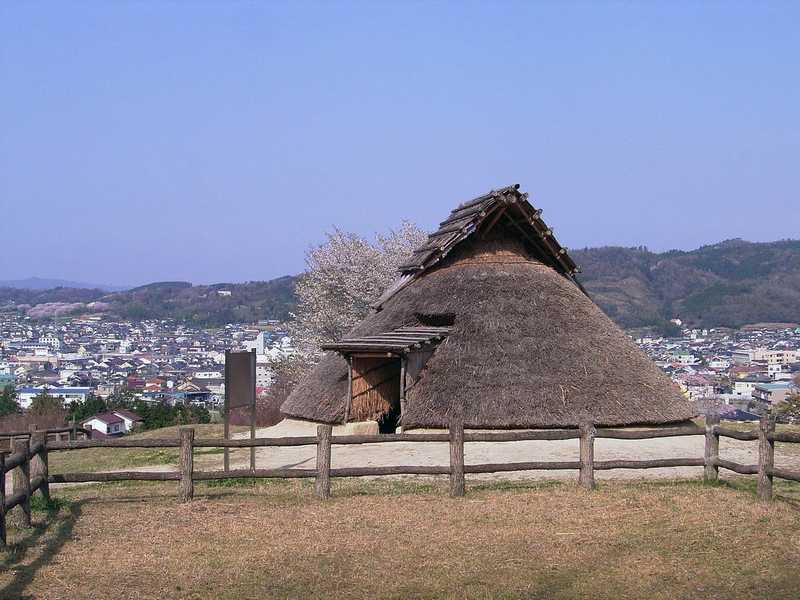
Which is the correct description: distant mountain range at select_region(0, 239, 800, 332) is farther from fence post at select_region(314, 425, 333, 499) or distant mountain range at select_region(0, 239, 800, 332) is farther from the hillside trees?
fence post at select_region(314, 425, 333, 499)

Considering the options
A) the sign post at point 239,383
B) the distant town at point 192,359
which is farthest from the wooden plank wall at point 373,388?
the distant town at point 192,359

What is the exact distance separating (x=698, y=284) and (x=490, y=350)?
97966 mm

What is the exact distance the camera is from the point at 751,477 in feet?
53.8

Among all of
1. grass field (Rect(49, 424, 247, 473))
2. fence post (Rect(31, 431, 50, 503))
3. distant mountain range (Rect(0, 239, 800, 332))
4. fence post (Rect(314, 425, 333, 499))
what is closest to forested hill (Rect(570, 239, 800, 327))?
distant mountain range (Rect(0, 239, 800, 332))

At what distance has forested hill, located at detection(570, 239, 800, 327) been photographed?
10569cm

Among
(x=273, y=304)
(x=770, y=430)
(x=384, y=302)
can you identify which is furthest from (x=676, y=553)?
(x=273, y=304)

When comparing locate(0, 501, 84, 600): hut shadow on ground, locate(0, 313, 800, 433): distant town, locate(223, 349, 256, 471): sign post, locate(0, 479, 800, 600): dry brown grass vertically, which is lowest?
locate(0, 313, 800, 433): distant town

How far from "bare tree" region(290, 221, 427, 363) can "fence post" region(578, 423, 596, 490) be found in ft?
106

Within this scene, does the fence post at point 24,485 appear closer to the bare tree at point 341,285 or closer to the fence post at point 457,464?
the fence post at point 457,464

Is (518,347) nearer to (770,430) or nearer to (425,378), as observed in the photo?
(425,378)

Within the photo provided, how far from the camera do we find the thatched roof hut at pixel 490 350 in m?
20.8

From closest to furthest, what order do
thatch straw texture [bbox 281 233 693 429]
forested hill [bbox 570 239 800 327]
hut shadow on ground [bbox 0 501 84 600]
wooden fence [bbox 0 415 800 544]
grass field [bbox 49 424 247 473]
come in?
hut shadow on ground [bbox 0 501 84 600]
wooden fence [bbox 0 415 800 544]
grass field [bbox 49 424 247 473]
thatch straw texture [bbox 281 233 693 429]
forested hill [bbox 570 239 800 327]

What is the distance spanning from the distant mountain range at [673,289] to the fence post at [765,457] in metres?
78.4

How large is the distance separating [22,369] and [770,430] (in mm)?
86498
